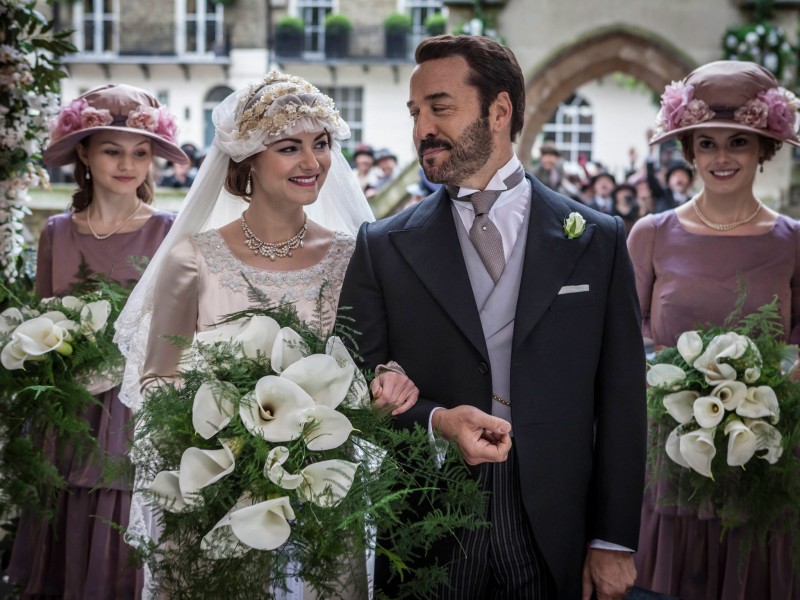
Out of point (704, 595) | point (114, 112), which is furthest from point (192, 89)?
point (704, 595)

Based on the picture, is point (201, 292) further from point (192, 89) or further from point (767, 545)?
point (192, 89)

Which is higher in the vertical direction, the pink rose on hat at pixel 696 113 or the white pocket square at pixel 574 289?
the pink rose on hat at pixel 696 113

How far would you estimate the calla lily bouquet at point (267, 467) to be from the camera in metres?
2.60

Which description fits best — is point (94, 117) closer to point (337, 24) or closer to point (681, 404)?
point (681, 404)

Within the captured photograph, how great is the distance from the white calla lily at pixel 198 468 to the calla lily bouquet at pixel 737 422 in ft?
6.29

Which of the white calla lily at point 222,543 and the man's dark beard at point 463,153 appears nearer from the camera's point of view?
the white calla lily at point 222,543

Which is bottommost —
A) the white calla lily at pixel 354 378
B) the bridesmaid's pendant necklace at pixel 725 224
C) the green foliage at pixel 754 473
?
the green foliage at pixel 754 473

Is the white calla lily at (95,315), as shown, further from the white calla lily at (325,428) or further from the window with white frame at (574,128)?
the window with white frame at (574,128)

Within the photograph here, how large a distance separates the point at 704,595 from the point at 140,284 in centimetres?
248

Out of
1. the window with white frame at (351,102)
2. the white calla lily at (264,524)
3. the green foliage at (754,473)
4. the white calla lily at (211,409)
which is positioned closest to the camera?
the white calla lily at (264,524)

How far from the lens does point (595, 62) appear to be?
50.8 ft

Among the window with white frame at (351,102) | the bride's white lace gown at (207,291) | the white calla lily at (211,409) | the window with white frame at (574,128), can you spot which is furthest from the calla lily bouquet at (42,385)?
the window with white frame at (351,102)

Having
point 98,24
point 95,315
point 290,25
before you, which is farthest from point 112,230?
point 98,24

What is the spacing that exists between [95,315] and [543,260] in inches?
85.7
